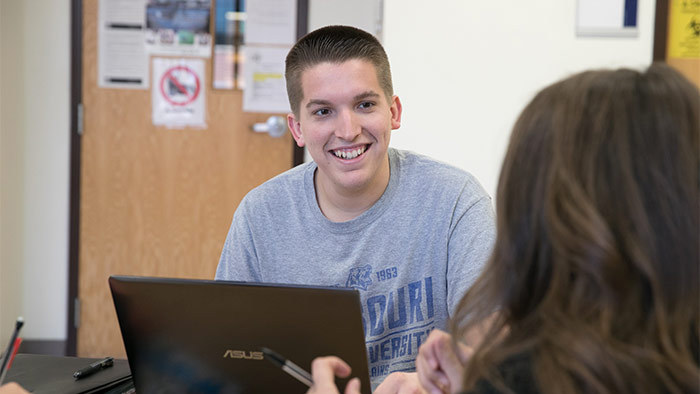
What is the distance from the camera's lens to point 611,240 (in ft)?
2.35

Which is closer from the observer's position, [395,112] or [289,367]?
[289,367]

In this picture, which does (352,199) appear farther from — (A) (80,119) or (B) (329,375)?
(A) (80,119)

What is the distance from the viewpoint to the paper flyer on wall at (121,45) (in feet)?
10.4

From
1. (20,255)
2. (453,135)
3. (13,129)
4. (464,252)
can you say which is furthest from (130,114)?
(464,252)

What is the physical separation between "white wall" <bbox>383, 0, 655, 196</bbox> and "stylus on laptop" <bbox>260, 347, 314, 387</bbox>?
1652 mm

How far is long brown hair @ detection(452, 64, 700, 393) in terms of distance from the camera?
69 cm

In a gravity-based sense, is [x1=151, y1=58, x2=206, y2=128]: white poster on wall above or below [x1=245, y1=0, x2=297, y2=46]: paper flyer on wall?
below

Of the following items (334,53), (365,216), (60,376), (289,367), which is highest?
(334,53)

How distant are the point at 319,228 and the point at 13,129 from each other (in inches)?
86.3

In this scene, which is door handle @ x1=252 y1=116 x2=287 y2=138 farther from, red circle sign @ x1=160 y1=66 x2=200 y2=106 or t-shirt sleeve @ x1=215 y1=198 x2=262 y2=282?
t-shirt sleeve @ x1=215 y1=198 x2=262 y2=282

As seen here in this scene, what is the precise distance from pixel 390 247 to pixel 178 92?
2.00 meters

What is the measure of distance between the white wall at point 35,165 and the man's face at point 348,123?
2064 mm

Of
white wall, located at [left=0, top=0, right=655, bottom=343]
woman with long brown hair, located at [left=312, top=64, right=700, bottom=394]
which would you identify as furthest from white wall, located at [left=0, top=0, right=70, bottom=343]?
woman with long brown hair, located at [left=312, top=64, right=700, bottom=394]

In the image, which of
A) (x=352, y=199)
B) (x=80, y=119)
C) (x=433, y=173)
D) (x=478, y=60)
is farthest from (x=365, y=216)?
(x=80, y=119)
